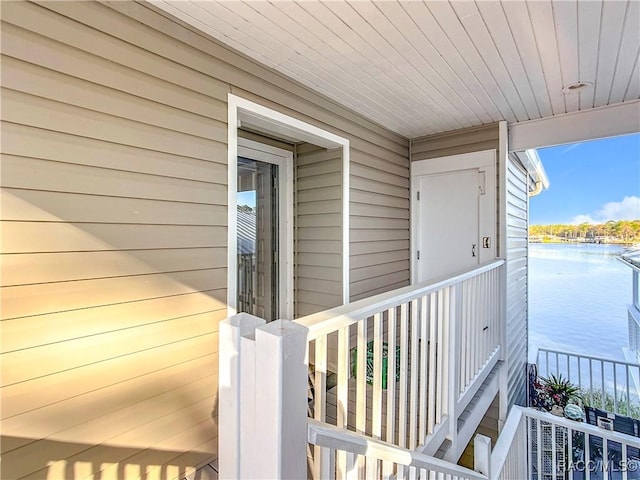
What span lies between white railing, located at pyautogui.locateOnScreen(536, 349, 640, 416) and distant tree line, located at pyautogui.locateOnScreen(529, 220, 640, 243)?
62.0 inches

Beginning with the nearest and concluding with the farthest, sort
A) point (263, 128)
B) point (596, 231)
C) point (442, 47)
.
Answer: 1. point (442, 47)
2. point (263, 128)
3. point (596, 231)

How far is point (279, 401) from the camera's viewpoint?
72cm

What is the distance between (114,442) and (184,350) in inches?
19.2

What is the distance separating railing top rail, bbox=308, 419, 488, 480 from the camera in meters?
0.85

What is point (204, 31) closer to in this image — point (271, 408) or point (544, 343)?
point (271, 408)

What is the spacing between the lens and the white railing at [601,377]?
3.96 meters

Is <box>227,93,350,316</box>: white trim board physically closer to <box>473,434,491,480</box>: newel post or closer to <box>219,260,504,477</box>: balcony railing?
<box>219,260,504,477</box>: balcony railing

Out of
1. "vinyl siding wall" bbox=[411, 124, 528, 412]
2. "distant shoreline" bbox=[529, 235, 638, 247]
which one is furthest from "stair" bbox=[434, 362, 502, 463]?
"distant shoreline" bbox=[529, 235, 638, 247]

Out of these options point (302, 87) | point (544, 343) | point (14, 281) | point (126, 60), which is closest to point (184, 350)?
point (14, 281)

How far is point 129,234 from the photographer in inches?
61.8

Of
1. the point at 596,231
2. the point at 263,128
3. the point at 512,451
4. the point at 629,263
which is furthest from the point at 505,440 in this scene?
the point at 263,128

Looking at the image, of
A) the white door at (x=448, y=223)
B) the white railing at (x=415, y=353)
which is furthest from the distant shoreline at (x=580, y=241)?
the white railing at (x=415, y=353)

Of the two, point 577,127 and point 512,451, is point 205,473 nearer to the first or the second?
point 512,451

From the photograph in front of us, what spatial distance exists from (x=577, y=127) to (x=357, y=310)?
331cm
